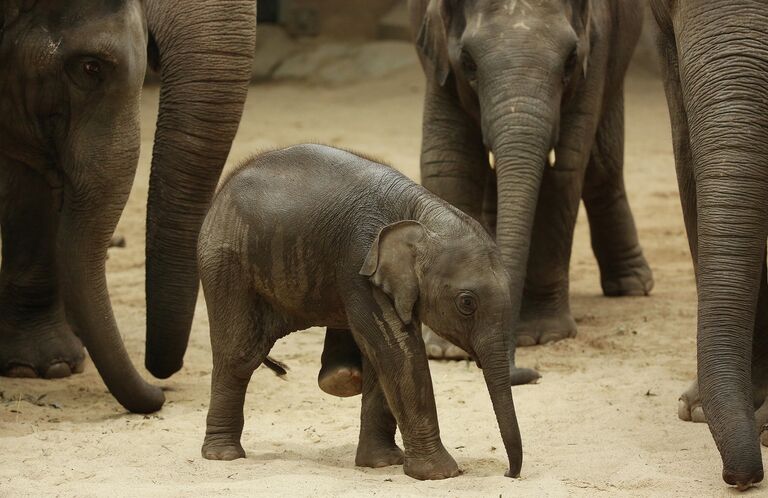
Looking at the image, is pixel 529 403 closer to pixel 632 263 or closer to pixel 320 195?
pixel 320 195

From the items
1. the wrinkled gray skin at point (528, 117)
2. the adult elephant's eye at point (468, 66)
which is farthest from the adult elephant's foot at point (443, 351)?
the adult elephant's eye at point (468, 66)

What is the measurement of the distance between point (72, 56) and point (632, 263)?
4.13 m

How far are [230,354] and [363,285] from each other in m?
0.57

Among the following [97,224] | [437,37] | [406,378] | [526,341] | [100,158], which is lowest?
[526,341]

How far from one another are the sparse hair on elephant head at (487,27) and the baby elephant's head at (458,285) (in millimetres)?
2260

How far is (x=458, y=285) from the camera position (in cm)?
427

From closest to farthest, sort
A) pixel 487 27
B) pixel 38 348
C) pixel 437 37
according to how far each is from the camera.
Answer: pixel 38 348 < pixel 487 27 < pixel 437 37

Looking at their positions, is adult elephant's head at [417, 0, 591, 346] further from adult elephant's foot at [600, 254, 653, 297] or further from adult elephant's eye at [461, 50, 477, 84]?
adult elephant's foot at [600, 254, 653, 297]

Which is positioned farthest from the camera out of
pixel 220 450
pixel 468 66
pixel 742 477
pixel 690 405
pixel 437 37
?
pixel 437 37

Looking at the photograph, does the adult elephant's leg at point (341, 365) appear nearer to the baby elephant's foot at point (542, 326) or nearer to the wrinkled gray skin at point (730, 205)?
the wrinkled gray skin at point (730, 205)

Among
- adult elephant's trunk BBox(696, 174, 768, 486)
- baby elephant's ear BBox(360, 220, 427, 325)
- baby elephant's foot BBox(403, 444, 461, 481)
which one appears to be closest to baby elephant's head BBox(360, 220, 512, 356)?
baby elephant's ear BBox(360, 220, 427, 325)

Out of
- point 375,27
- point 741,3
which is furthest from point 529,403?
point 375,27

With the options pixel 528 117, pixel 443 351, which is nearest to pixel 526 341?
pixel 443 351

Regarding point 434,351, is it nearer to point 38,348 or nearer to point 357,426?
point 357,426
